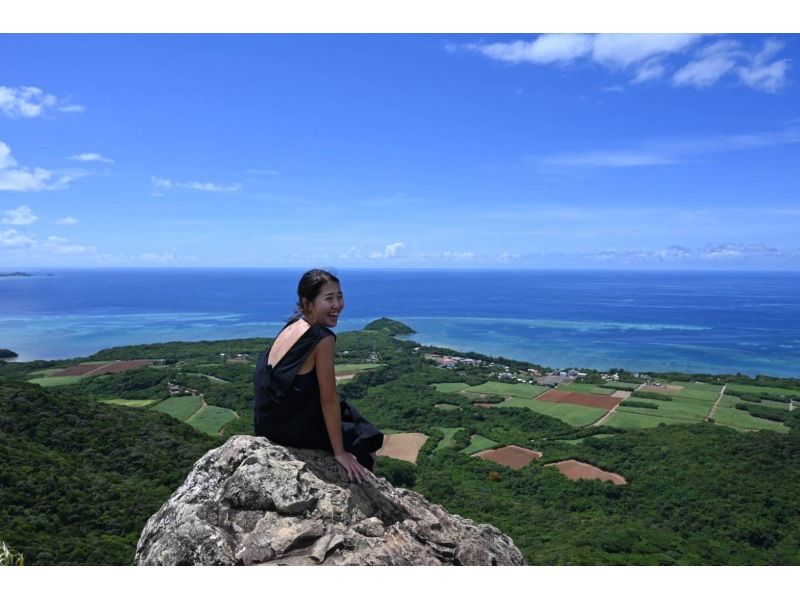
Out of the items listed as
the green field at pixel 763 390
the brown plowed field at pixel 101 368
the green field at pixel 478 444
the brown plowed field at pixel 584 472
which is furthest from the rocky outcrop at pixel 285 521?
the green field at pixel 763 390

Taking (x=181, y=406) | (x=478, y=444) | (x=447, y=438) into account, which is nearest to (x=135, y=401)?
(x=181, y=406)

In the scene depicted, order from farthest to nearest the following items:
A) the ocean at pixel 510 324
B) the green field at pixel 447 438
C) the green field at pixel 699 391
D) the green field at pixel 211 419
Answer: the ocean at pixel 510 324 < the green field at pixel 699 391 < the green field at pixel 447 438 < the green field at pixel 211 419

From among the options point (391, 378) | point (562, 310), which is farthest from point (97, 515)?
point (562, 310)

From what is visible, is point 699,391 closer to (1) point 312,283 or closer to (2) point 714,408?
(2) point 714,408

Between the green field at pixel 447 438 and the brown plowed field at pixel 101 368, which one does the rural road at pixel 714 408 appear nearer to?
the green field at pixel 447 438

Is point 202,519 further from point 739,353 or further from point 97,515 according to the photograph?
point 739,353

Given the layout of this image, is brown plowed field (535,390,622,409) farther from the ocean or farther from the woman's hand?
the woman's hand

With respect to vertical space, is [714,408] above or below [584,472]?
below
